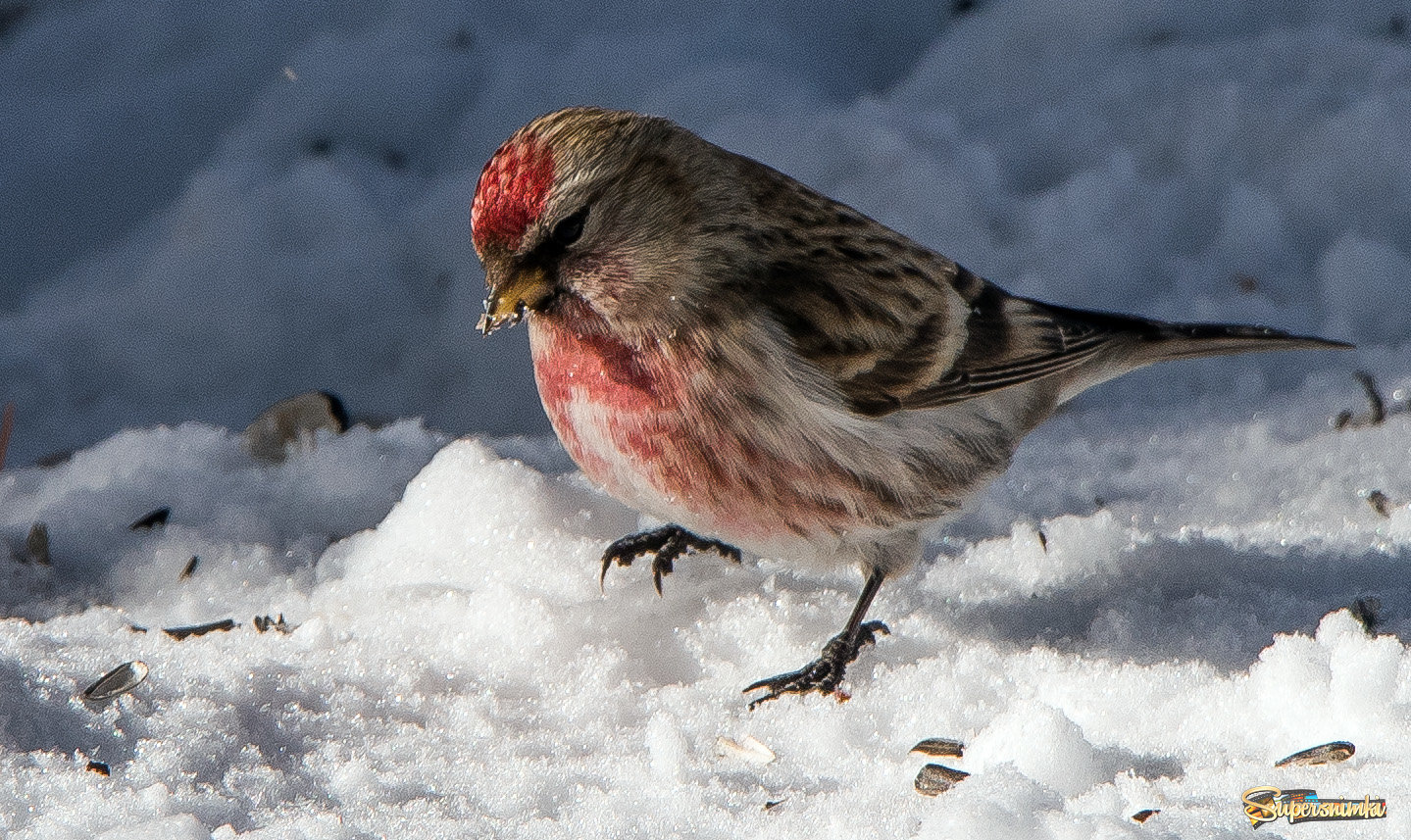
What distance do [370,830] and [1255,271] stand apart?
3.52m

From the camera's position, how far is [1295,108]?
500cm

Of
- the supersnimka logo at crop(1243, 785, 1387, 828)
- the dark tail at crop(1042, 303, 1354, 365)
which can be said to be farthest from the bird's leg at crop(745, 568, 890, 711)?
the dark tail at crop(1042, 303, 1354, 365)

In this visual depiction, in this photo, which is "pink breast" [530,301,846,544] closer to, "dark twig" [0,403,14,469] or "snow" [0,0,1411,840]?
"snow" [0,0,1411,840]

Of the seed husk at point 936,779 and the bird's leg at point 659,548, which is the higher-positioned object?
the bird's leg at point 659,548

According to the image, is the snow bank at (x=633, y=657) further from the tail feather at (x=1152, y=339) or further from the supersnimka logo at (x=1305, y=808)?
the tail feather at (x=1152, y=339)

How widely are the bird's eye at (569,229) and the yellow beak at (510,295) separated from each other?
0.06 m

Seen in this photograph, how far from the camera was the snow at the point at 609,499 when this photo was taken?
223 centimetres

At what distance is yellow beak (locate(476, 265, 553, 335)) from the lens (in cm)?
255

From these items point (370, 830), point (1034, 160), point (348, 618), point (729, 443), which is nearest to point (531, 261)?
point (729, 443)

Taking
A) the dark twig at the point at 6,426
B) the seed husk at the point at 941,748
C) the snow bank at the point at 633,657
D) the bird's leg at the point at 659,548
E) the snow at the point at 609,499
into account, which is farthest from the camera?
the dark twig at the point at 6,426

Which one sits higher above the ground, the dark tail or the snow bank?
the dark tail

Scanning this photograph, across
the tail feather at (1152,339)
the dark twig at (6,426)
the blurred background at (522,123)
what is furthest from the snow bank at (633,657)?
the blurred background at (522,123)

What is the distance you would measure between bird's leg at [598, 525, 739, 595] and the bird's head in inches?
22.0

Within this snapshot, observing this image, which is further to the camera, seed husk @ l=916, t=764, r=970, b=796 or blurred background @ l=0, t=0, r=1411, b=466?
blurred background @ l=0, t=0, r=1411, b=466
